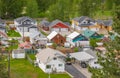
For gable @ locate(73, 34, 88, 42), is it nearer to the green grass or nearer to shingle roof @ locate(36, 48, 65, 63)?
shingle roof @ locate(36, 48, 65, 63)

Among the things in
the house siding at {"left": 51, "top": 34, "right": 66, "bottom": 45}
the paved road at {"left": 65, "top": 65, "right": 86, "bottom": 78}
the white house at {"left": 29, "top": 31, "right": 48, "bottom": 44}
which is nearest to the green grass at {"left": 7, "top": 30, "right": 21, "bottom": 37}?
the white house at {"left": 29, "top": 31, "right": 48, "bottom": 44}

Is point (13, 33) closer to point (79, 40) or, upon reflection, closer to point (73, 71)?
point (79, 40)

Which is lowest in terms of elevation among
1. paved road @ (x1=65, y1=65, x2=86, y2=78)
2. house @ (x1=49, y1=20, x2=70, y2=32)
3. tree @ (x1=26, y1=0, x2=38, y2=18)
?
paved road @ (x1=65, y1=65, x2=86, y2=78)

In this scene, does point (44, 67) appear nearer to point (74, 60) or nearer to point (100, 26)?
point (74, 60)

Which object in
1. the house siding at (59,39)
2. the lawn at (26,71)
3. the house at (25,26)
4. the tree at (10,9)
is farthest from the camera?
the tree at (10,9)

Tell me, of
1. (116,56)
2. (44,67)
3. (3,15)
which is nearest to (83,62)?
(44,67)

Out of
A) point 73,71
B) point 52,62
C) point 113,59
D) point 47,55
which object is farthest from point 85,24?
point 113,59

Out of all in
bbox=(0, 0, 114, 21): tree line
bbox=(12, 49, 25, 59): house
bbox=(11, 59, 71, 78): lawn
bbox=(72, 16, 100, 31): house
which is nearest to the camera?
bbox=(11, 59, 71, 78): lawn

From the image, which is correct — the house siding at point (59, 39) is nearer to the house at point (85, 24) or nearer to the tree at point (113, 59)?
the house at point (85, 24)

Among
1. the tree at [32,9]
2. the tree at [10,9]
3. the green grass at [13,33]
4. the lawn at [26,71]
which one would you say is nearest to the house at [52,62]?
the lawn at [26,71]
